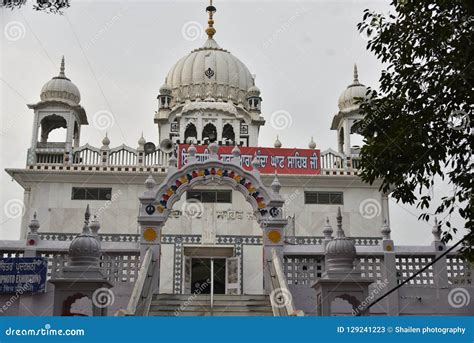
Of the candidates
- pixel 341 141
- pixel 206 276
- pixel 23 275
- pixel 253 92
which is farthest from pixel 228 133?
pixel 23 275

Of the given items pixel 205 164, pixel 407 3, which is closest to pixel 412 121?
pixel 407 3

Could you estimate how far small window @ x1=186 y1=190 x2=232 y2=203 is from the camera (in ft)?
78.8

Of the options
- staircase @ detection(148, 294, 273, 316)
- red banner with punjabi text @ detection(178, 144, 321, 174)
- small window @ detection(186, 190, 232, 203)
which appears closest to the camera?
staircase @ detection(148, 294, 273, 316)

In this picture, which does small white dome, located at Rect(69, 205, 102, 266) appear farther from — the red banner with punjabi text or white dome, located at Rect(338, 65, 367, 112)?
white dome, located at Rect(338, 65, 367, 112)

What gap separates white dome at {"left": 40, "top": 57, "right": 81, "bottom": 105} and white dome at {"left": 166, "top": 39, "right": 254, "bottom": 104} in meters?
5.99

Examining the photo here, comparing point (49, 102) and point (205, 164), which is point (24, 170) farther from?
point (205, 164)

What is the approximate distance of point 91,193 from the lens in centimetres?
2458

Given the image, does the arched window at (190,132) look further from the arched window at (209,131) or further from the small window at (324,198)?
the small window at (324,198)

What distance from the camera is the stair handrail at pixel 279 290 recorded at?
40.7ft

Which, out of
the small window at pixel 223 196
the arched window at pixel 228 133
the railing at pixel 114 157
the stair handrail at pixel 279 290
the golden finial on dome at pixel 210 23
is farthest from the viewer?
the golden finial on dome at pixel 210 23

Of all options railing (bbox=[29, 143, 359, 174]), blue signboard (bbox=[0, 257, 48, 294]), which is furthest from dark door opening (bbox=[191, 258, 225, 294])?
blue signboard (bbox=[0, 257, 48, 294])

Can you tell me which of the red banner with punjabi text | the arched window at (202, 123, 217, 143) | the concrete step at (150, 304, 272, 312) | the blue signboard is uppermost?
the arched window at (202, 123, 217, 143)

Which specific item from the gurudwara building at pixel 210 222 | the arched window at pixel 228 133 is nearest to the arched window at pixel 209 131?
the gurudwara building at pixel 210 222

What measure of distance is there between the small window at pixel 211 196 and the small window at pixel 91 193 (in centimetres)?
308
